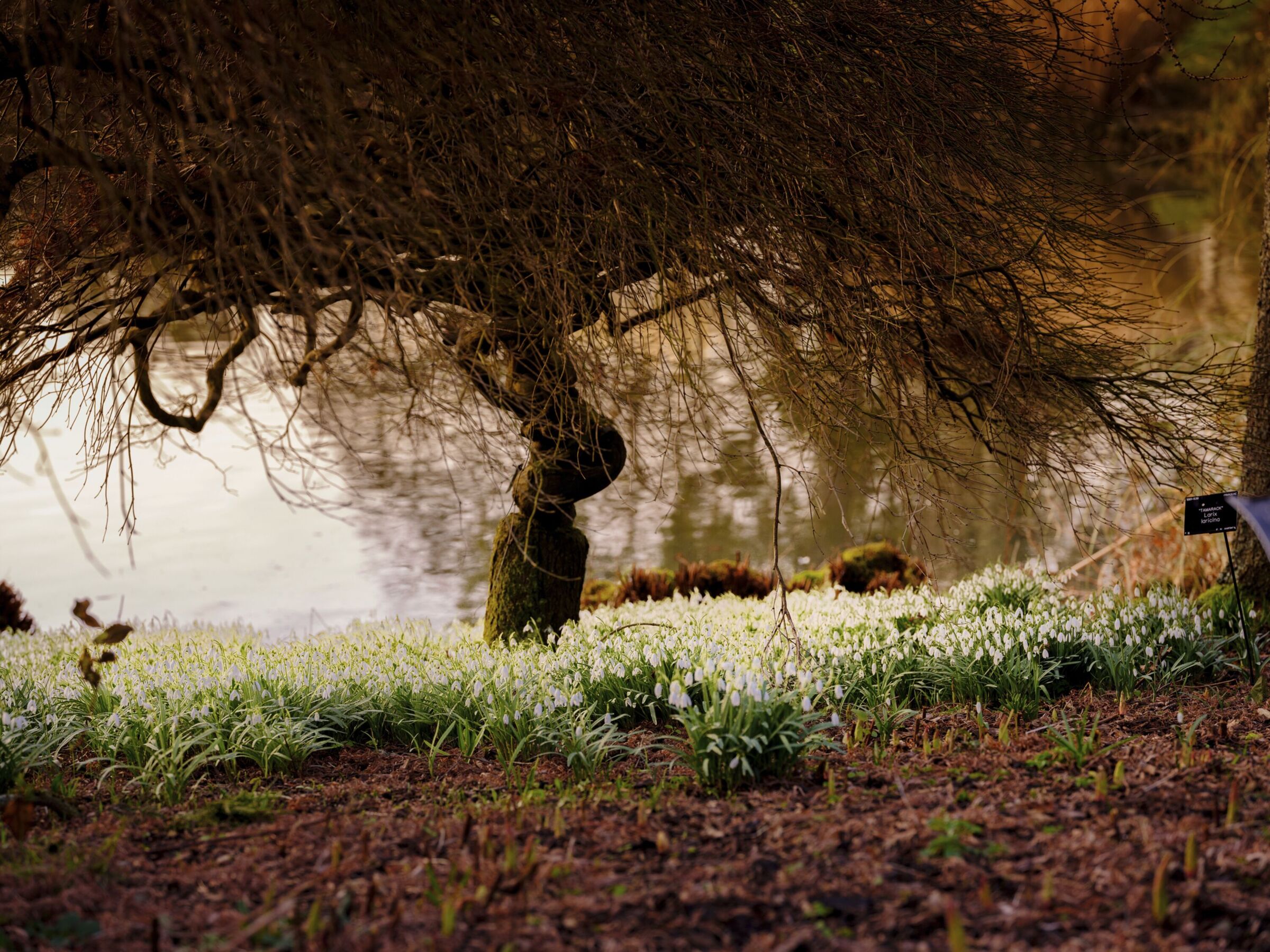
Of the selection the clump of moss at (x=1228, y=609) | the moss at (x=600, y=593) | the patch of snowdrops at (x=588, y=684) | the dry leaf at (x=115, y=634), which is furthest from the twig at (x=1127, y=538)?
the dry leaf at (x=115, y=634)

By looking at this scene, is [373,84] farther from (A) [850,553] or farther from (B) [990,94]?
(A) [850,553]

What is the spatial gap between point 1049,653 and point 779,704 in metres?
2.51

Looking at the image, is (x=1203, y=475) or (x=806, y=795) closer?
(x=806, y=795)

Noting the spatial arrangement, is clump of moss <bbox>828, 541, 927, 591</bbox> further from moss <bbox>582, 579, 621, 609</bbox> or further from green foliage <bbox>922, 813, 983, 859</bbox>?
green foliage <bbox>922, 813, 983, 859</bbox>

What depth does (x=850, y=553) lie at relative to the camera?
10.3 metres

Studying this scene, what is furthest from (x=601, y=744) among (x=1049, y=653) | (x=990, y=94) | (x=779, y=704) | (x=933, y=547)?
(x=933, y=547)

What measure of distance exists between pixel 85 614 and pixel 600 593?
7255mm

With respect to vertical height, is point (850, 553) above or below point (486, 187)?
below

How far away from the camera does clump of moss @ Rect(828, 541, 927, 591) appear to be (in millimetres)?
10055

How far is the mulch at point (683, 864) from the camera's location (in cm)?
259

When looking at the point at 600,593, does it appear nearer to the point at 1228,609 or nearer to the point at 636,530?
the point at 636,530

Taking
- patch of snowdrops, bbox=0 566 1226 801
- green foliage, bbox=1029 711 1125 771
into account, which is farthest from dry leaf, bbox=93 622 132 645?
green foliage, bbox=1029 711 1125 771

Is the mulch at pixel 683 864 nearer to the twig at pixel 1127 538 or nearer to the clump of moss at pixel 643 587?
the twig at pixel 1127 538

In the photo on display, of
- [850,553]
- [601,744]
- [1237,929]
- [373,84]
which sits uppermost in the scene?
[373,84]
